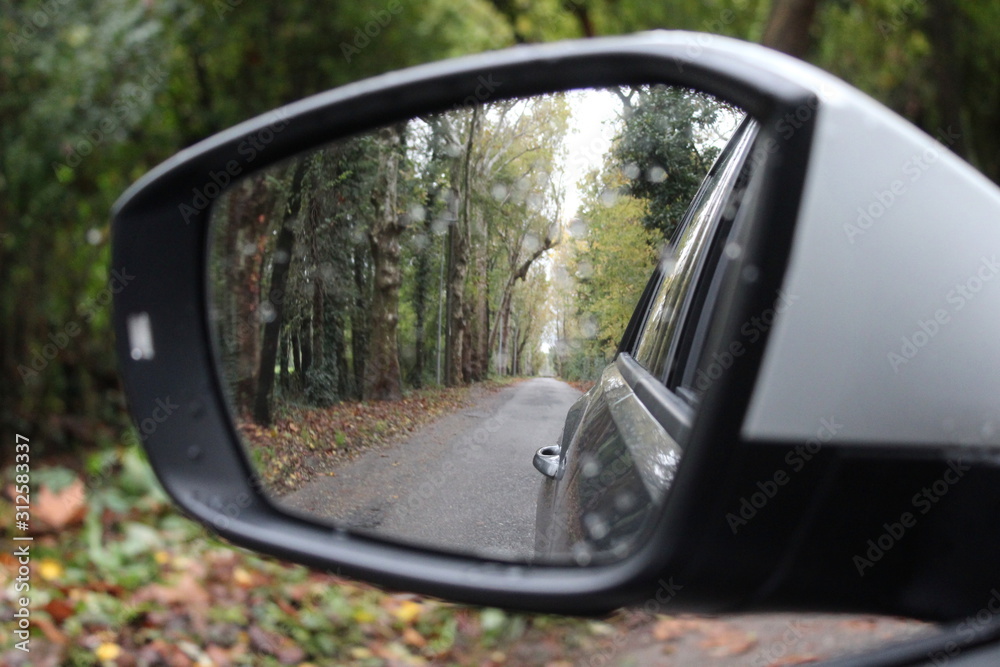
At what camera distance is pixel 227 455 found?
1400 millimetres

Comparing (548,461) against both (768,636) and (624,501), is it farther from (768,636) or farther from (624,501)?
(768,636)

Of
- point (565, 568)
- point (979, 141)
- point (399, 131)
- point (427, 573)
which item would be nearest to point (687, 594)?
point (565, 568)

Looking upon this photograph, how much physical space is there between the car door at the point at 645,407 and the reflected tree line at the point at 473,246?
79 millimetres

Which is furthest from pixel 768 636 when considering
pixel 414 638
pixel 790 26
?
pixel 790 26

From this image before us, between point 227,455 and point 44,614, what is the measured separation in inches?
124

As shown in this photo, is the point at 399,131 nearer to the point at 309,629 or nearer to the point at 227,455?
the point at 227,455

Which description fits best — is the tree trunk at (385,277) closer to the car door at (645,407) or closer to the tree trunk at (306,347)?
the tree trunk at (306,347)

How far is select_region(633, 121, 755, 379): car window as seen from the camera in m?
1.22

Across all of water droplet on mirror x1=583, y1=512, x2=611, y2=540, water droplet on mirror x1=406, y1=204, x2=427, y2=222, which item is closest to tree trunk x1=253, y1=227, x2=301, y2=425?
water droplet on mirror x1=406, y1=204, x2=427, y2=222

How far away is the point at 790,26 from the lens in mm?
6113

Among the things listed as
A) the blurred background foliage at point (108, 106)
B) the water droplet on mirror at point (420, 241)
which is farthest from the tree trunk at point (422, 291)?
the blurred background foliage at point (108, 106)

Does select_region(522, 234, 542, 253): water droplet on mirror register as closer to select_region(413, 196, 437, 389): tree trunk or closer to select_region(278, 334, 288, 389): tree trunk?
select_region(413, 196, 437, 389): tree trunk

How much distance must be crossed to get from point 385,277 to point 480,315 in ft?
0.49

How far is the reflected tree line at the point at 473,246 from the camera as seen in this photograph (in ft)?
3.75
